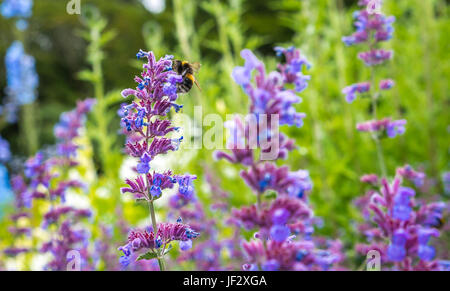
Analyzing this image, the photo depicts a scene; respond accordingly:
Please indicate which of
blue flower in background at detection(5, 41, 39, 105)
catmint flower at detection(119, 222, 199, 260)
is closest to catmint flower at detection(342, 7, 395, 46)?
catmint flower at detection(119, 222, 199, 260)

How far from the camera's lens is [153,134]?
0.85m

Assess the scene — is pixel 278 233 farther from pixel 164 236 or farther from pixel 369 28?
pixel 369 28

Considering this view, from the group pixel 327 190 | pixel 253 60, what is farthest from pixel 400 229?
pixel 327 190

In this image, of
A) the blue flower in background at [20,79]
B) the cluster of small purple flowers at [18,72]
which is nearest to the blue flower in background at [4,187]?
the cluster of small purple flowers at [18,72]

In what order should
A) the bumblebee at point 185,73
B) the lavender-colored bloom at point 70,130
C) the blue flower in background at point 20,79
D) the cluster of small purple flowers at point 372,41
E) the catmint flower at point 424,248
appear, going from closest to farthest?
the catmint flower at point 424,248 < the bumblebee at point 185,73 < the cluster of small purple flowers at point 372,41 < the lavender-colored bloom at point 70,130 < the blue flower in background at point 20,79

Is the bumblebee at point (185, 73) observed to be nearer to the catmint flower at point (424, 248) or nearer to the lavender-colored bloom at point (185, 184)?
the lavender-colored bloom at point (185, 184)

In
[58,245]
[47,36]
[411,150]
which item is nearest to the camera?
[58,245]

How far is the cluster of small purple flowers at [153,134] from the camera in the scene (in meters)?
0.79

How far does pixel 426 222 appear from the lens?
120cm

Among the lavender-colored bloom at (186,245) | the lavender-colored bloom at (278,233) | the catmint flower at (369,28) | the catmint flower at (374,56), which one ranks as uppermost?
the catmint flower at (369,28)

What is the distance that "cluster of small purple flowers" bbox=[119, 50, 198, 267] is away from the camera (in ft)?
2.60

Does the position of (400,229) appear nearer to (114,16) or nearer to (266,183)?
(266,183)

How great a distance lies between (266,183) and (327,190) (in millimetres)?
1686
